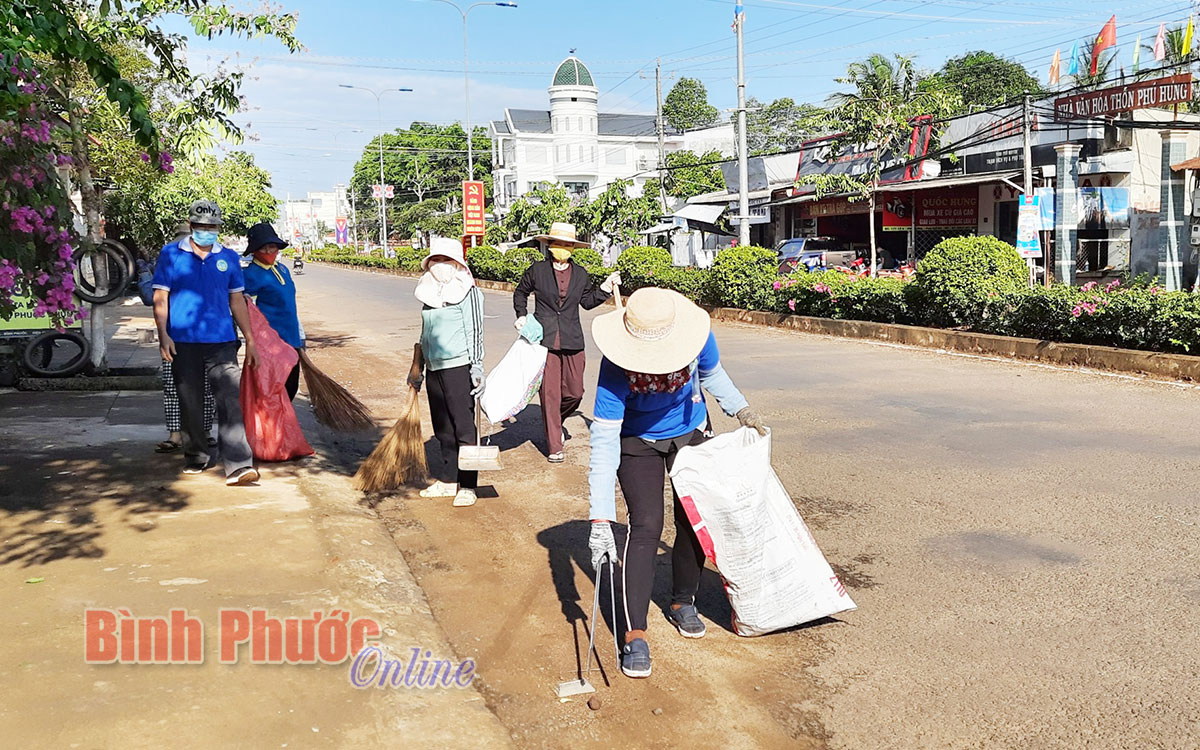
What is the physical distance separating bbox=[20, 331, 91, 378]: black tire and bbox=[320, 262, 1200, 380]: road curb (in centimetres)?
987

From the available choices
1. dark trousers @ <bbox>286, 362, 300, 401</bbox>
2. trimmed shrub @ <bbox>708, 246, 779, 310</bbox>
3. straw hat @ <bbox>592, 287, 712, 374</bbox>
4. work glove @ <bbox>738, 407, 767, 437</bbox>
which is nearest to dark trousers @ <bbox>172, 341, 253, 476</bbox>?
dark trousers @ <bbox>286, 362, 300, 401</bbox>

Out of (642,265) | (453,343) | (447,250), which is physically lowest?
(453,343)

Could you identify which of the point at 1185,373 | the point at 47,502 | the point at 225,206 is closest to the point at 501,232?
the point at 225,206

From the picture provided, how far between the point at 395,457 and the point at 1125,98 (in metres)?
20.0

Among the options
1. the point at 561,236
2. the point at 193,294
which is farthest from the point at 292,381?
the point at 561,236

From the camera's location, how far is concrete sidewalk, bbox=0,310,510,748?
3188 mm

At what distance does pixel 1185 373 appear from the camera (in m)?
9.97

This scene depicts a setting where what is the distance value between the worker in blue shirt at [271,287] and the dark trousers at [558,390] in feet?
5.73

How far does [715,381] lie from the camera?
3990mm

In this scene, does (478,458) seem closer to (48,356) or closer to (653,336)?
(653,336)

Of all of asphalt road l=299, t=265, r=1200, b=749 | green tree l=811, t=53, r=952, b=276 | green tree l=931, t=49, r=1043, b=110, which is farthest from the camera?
green tree l=931, t=49, r=1043, b=110

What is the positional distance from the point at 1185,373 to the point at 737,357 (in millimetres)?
4982

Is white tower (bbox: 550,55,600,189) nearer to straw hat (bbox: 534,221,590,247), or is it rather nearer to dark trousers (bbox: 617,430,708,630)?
straw hat (bbox: 534,221,590,247)

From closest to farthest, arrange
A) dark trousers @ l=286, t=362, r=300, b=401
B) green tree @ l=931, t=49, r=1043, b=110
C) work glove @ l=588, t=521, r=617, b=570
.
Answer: work glove @ l=588, t=521, r=617, b=570, dark trousers @ l=286, t=362, r=300, b=401, green tree @ l=931, t=49, r=1043, b=110
